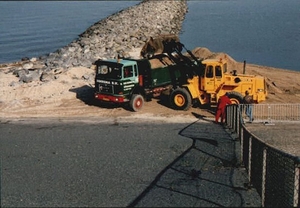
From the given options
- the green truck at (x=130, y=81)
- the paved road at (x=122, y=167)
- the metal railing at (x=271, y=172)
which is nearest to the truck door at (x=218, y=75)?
the green truck at (x=130, y=81)

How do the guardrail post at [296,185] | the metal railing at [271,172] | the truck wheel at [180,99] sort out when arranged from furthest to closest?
1. the truck wheel at [180,99]
2. the metal railing at [271,172]
3. the guardrail post at [296,185]

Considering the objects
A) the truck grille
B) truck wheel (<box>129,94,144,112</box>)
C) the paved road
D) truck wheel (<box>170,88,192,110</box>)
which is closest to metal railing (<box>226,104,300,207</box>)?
the paved road

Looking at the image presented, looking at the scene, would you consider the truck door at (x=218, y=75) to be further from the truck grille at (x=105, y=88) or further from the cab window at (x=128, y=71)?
the truck grille at (x=105, y=88)

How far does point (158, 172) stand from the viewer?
45.0 ft

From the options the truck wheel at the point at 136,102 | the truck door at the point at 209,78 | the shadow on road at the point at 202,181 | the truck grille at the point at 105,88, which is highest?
the truck door at the point at 209,78

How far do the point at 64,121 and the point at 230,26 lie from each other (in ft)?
168

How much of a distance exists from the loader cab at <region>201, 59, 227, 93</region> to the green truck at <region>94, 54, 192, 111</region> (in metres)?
2.30

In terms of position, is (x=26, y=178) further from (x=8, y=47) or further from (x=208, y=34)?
(x=208, y=34)

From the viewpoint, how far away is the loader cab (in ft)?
71.3

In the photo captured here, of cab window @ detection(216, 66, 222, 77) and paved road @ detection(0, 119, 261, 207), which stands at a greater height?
cab window @ detection(216, 66, 222, 77)

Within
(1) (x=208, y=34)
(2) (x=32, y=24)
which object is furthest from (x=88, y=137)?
(2) (x=32, y=24)

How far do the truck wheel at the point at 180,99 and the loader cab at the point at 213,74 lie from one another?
1066 mm

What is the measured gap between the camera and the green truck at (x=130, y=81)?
71.4 ft

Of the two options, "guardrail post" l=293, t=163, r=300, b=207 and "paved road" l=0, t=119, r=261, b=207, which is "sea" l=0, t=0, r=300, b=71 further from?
"guardrail post" l=293, t=163, r=300, b=207
